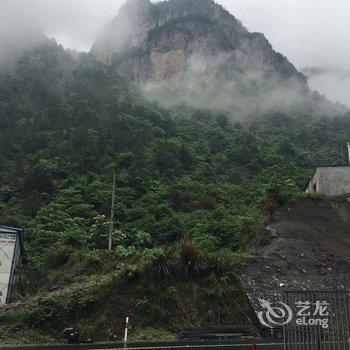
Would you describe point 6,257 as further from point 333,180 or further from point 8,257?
point 333,180

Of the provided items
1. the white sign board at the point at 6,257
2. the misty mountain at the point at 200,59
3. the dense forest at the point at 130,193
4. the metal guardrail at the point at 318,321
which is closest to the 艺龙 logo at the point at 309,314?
the metal guardrail at the point at 318,321

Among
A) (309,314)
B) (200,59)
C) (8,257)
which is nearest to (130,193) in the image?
(8,257)

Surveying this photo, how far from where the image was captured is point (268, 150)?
68.2 m

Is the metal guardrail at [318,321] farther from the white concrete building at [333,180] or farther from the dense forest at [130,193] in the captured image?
the white concrete building at [333,180]

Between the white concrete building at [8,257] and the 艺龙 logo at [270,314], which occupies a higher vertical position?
the white concrete building at [8,257]

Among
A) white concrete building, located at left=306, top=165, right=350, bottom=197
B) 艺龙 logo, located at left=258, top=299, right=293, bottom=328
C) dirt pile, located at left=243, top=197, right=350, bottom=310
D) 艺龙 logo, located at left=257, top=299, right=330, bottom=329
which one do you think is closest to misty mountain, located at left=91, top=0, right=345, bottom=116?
white concrete building, located at left=306, top=165, right=350, bottom=197

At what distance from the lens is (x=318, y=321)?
7.75 meters

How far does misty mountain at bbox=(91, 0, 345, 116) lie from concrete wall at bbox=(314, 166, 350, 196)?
77.2 meters

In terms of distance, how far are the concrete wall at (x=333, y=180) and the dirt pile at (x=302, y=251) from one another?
101 inches

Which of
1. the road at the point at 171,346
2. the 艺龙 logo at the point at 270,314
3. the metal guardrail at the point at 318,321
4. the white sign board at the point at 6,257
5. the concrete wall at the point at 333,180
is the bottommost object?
the road at the point at 171,346

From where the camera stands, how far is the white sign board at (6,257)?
71.7 feet

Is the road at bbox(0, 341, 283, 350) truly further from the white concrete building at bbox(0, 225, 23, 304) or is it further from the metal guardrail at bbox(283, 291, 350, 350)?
the white concrete building at bbox(0, 225, 23, 304)

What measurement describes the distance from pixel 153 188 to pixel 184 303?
33.0 m

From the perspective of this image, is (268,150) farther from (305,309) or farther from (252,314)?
(305,309)
